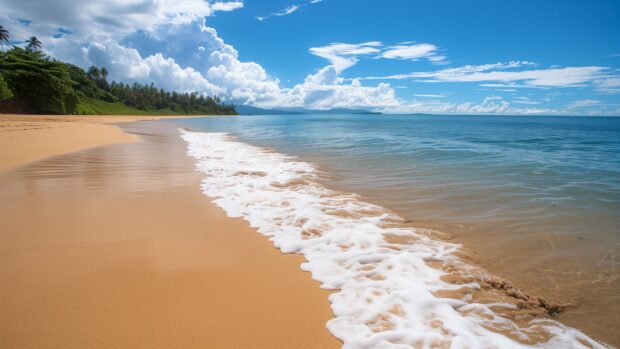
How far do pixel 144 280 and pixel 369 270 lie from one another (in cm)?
236

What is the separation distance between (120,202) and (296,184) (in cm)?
389

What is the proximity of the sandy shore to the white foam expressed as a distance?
0.76 ft

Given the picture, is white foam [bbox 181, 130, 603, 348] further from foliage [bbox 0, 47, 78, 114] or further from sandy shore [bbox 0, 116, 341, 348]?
foliage [bbox 0, 47, 78, 114]

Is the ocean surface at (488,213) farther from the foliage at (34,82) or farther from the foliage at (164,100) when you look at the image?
the foliage at (164,100)

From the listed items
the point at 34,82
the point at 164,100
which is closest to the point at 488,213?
the point at 34,82

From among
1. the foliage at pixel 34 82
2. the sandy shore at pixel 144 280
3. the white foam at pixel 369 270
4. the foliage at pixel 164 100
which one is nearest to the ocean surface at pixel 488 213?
the white foam at pixel 369 270

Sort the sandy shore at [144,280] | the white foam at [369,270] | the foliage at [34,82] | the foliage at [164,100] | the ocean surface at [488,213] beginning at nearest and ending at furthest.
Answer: the sandy shore at [144,280] → the white foam at [369,270] → the ocean surface at [488,213] → the foliage at [34,82] → the foliage at [164,100]

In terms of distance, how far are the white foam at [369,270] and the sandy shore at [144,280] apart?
233 millimetres

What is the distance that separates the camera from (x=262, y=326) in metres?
2.48

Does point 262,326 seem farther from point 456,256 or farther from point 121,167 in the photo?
point 121,167

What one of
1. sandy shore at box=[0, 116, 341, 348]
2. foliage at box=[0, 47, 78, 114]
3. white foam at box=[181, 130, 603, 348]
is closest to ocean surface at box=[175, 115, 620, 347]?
white foam at box=[181, 130, 603, 348]

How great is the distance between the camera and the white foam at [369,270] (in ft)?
8.09

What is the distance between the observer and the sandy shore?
2.35m

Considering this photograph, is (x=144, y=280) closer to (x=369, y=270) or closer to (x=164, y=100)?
(x=369, y=270)
